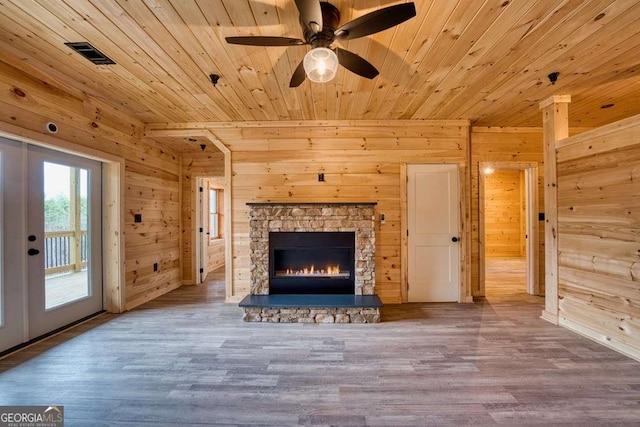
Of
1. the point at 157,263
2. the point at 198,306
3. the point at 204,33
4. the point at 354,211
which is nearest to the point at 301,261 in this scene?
the point at 354,211

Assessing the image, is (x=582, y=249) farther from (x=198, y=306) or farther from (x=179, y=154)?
(x=179, y=154)

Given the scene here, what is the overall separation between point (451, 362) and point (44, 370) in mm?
3343

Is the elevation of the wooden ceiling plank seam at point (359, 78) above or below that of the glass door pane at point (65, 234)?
above

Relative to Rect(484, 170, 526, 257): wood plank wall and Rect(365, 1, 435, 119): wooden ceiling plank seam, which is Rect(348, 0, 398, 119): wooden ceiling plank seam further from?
Rect(484, 170, 526, 257): wood plank wall

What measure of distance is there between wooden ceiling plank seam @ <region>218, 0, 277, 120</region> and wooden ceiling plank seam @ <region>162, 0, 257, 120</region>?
4.0 inches

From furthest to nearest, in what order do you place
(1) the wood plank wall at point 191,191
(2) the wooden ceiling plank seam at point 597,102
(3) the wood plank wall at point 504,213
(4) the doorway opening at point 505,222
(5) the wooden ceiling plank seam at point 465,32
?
(3) the wood plank wall at point 504,213 → (4) the doorway opening at point 505,222 → (1) the wood plank wall at point 191,191 → (2) the wooden ceiling plank seam at point 597,102 → (5) the wooden ceiling plank seam at point 465,32

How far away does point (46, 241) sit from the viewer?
8.87 feet

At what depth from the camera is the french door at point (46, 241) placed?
238 cm

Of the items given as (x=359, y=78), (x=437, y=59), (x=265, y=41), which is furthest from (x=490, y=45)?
(x=265, y=41)

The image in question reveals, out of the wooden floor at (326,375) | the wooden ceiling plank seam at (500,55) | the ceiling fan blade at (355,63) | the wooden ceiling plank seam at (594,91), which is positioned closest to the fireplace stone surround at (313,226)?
the wooden floor at (326,375)

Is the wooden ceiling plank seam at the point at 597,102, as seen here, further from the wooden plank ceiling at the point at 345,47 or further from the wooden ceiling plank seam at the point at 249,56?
the wooden ceiling plank seam at the point at 249,56

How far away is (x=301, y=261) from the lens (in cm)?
366

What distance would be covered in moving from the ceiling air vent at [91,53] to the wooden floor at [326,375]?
2.62m

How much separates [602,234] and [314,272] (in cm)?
307
